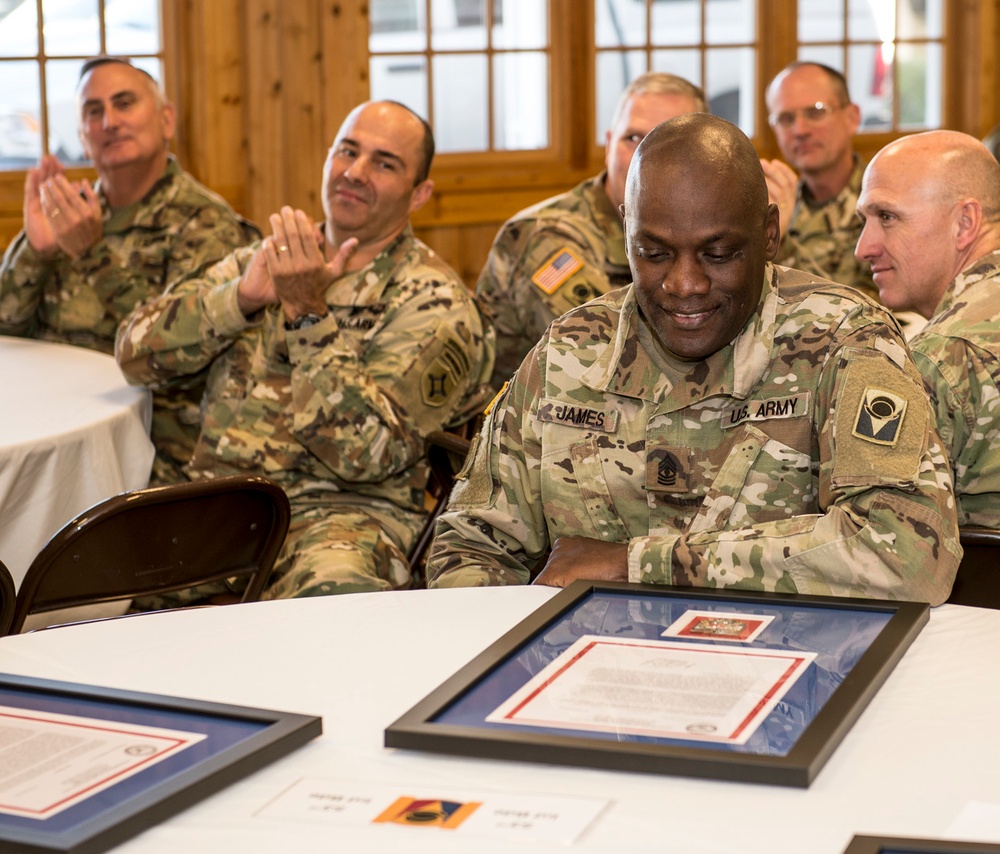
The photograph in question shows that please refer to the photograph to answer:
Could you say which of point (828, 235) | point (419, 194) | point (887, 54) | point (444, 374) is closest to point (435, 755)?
point (444, 374)

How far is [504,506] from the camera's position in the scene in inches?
76.7

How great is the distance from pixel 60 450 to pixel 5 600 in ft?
2.52

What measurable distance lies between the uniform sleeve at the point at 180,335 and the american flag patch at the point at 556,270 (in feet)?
2.73

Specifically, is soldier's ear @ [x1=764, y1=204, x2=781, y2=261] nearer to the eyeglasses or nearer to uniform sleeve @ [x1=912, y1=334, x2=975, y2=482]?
uniform sleeve @ [x1=912, y1=334, x2=975, y2=482]

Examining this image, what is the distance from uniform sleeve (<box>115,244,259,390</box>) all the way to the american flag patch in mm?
833

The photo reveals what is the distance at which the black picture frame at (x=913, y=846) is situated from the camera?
3.01 ft

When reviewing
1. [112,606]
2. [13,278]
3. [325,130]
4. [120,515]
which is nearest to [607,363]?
[120,515]

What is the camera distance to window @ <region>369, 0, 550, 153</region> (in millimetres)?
6109

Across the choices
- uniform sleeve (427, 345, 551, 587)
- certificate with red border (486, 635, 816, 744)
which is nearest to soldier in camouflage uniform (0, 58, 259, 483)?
uniform sleeve (427, 345, 551, 587)

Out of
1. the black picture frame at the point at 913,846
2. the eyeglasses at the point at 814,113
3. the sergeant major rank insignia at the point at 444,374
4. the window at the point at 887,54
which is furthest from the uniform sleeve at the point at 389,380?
the window at the point at 887,54

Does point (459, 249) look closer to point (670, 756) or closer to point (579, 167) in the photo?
point (579, 167)

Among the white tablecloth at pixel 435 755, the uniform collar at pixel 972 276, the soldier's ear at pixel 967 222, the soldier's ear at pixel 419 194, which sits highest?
the soldier's ear at pixel 419 194

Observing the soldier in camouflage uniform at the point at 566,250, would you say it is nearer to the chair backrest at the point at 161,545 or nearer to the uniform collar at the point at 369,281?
the uniform collar at the point at 369,281

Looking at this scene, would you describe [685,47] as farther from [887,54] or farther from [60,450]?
[60,450]
